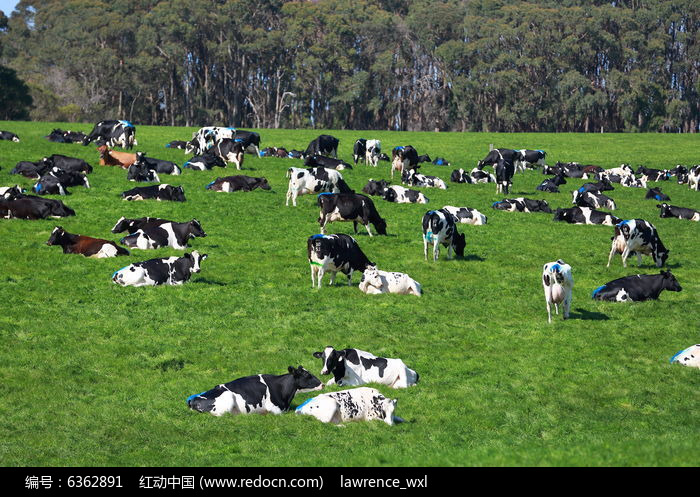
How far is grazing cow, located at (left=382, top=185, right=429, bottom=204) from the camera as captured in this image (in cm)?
4061

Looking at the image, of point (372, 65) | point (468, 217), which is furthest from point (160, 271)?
point (372, 65)

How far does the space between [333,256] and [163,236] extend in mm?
6720

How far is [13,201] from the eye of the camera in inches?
1248

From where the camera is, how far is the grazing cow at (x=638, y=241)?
29.5 metres

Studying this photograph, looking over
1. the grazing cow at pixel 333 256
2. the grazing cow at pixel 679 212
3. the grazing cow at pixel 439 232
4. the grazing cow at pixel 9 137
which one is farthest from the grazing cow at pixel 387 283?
the grazing cow at pixel 9 137

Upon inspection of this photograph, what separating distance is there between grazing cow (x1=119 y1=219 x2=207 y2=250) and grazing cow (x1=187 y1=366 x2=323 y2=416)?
13.0 m

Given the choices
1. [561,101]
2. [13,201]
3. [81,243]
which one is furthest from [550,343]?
[561,101]

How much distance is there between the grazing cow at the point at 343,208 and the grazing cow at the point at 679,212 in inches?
639

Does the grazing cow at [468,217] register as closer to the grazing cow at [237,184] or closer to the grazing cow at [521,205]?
the grazing cow at [521,205]

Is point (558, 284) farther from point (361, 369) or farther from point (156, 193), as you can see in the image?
point (156, 193)

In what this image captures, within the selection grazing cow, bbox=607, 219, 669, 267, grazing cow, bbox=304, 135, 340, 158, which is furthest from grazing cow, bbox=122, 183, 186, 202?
grazing cow, bbox=607, 219, 669, 267

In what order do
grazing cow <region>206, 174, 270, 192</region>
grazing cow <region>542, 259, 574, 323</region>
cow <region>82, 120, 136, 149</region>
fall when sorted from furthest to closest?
cow <region>82, 120, 136, 149</region>, grazing cow <region>206, 174, 270, 192</region>, grazing cow <region>542, 259, 574, 323</region>

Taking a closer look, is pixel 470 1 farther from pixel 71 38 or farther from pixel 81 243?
pixel 81 243

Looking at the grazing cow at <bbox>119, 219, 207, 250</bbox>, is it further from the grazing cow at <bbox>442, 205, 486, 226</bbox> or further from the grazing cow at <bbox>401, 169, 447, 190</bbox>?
the grazing cow at <bbox>401, 169, 447, 190</bbox>
